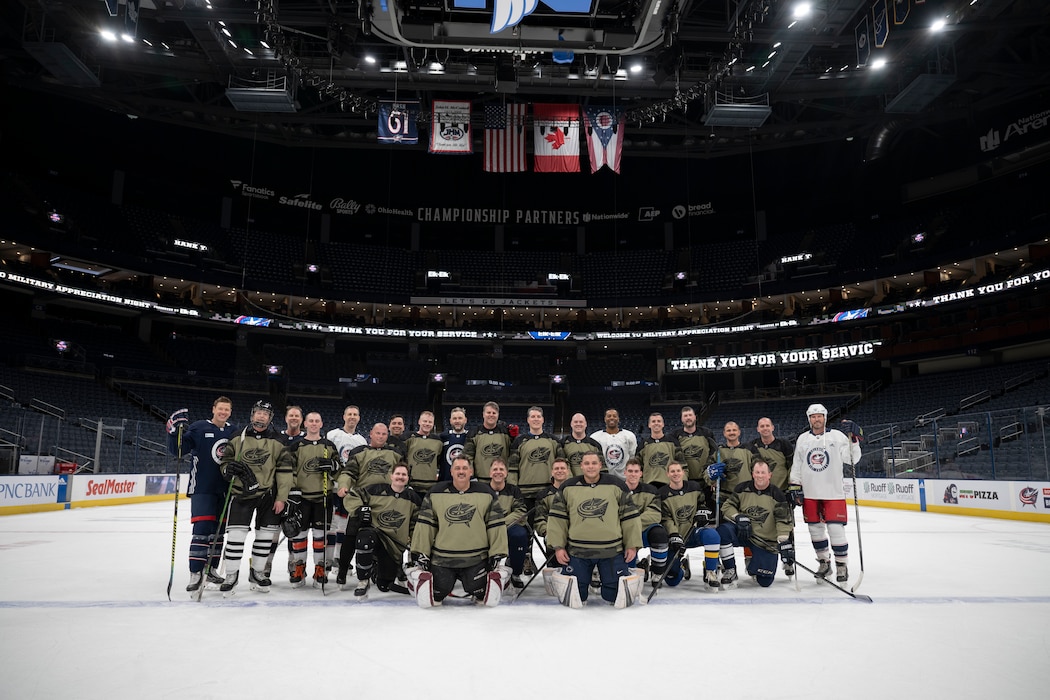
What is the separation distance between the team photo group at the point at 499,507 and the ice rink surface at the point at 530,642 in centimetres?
34

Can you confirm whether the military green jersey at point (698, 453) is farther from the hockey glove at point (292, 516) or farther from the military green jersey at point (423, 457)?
the hockey glove at point (292, 516)

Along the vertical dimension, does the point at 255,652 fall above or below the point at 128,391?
below

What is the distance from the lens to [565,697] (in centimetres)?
365

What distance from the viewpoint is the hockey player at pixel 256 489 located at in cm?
678

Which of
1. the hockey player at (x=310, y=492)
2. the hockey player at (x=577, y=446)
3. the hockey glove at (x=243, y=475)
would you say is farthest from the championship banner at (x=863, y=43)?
the hockey glove at (x=243, y=475)

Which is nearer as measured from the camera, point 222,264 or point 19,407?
point 19,407

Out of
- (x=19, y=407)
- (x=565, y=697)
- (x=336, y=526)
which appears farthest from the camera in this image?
(x=19, y=407)

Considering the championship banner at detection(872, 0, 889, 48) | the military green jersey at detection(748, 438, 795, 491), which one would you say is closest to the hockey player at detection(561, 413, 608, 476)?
the military green jersey at detection(748, 438, 795, 491)

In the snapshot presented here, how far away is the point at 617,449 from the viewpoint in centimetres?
883

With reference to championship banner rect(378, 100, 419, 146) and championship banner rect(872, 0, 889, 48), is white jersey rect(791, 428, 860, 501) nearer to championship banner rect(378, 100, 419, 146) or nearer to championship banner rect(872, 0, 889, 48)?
championship banner rect(872, 0, 889, 48)

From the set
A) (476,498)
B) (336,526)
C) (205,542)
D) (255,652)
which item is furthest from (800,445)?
(205,542)

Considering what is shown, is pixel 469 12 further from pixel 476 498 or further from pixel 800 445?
pixel 800 445

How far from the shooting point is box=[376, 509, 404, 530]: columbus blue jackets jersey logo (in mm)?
6922

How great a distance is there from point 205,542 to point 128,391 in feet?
90.6
